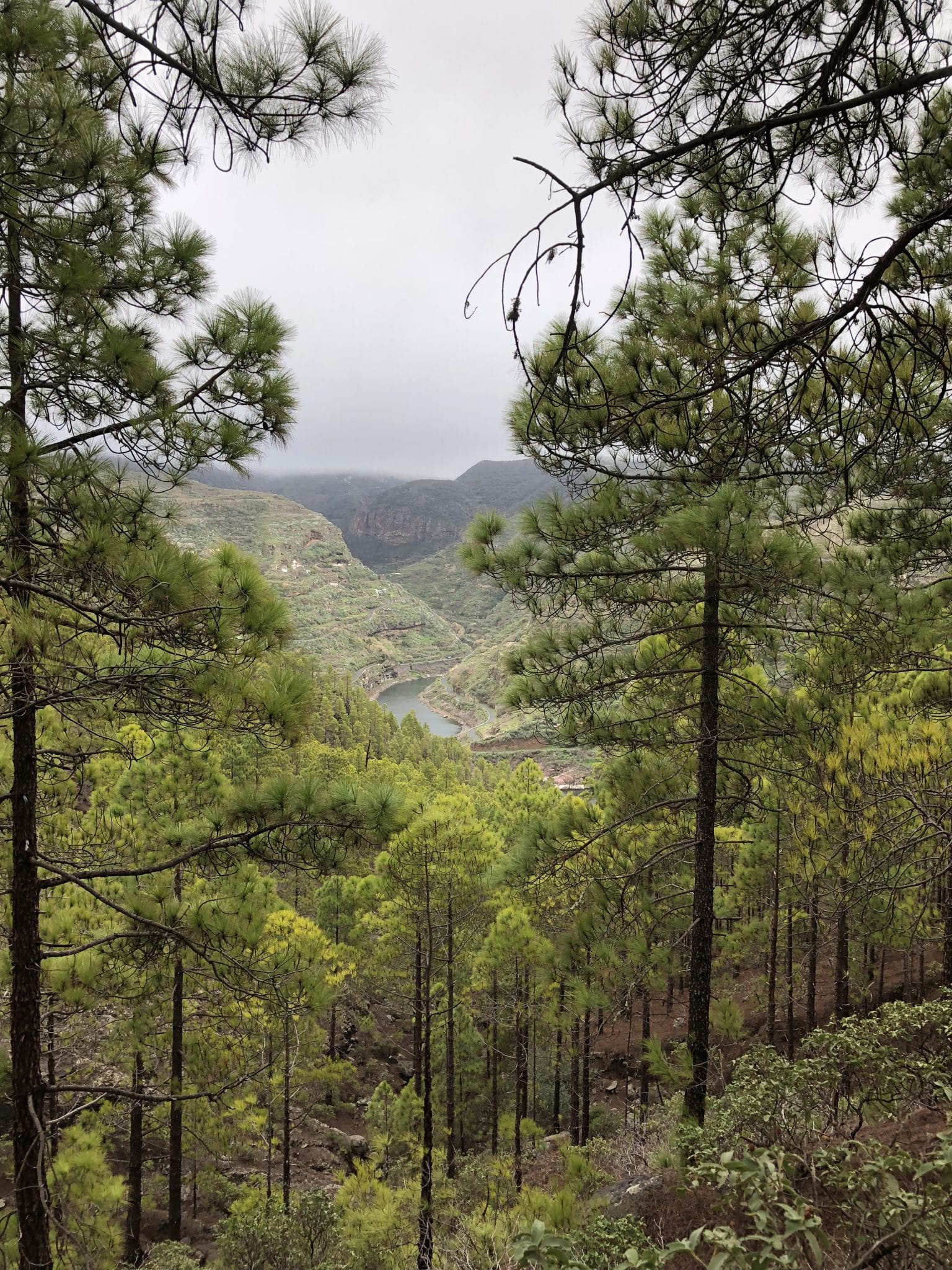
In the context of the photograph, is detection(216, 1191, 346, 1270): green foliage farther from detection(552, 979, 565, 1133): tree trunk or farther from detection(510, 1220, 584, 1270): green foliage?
detection(510, 1220, 584, 1270): green foliage

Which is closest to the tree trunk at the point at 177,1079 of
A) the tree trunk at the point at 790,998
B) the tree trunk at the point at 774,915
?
the tree trunk at the point at 774,915

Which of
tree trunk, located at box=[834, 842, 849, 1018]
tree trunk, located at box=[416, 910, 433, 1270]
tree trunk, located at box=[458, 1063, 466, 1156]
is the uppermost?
tree trunk, located at box=[834, 842, 849, 1018]

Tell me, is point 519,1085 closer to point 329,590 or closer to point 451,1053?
point 451,1053

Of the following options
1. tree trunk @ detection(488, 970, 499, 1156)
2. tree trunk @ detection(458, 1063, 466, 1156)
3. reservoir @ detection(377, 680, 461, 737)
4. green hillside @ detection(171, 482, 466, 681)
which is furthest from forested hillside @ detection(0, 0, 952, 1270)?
green hillside @ detection(171, 482, 466, 681)

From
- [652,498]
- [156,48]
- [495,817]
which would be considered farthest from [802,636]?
[495,817]

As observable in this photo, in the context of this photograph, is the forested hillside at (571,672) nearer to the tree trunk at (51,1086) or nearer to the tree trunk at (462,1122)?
the tree trunk at (51,1086)

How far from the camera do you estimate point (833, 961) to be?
11602mm

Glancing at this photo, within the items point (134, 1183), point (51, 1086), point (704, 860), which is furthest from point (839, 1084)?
point (134, 1183)

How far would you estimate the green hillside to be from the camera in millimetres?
92188

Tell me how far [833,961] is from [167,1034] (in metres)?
11.4

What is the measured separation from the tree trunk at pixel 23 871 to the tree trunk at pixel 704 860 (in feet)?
12.9

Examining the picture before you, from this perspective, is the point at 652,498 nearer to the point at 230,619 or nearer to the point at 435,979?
the point at 230,619

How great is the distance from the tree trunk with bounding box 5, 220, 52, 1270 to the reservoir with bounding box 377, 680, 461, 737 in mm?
57906

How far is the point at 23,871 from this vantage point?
2.98m
